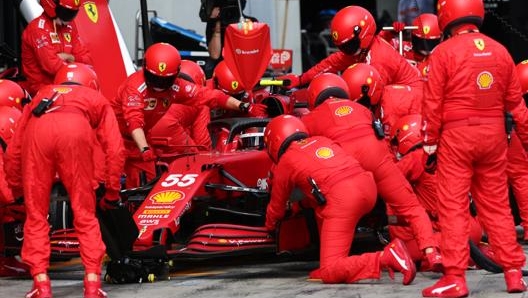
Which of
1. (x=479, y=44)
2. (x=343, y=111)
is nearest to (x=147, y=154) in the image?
(x=343, y=111)

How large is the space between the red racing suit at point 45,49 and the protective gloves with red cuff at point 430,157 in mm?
4603

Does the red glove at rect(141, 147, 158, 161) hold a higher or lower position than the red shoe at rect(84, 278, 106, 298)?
lower

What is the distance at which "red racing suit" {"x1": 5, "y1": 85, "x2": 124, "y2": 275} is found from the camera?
8.91 m

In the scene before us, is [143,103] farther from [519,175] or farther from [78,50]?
[519,175]

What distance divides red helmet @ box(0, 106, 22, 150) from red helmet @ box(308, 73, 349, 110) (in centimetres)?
240

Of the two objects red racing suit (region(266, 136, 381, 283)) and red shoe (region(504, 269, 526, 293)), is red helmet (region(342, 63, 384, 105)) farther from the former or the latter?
red shoe (region(504, 269, 526, 293))

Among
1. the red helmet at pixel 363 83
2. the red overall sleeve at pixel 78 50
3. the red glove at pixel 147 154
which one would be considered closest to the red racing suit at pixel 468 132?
the red helmet at pixel 363 83

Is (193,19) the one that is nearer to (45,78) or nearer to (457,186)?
(45,78)

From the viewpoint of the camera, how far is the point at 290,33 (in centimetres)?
1867

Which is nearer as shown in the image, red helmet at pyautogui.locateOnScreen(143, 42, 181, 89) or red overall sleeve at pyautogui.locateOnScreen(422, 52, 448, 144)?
red overall sleeve at pyautogui.locateOnScreen(422, 52, 448, 144)

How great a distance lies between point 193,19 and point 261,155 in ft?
20.6

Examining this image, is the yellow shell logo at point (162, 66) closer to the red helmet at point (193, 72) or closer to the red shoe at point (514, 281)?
the red helmet at point (193, 72)

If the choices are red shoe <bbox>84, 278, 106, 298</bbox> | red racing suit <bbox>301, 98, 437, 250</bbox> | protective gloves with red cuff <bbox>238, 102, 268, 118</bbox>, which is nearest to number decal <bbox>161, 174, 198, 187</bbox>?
red racing suit <bbox>301, 98, 437, 250</bbox>

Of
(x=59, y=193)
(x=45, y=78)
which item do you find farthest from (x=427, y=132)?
(x=45, y=78)
